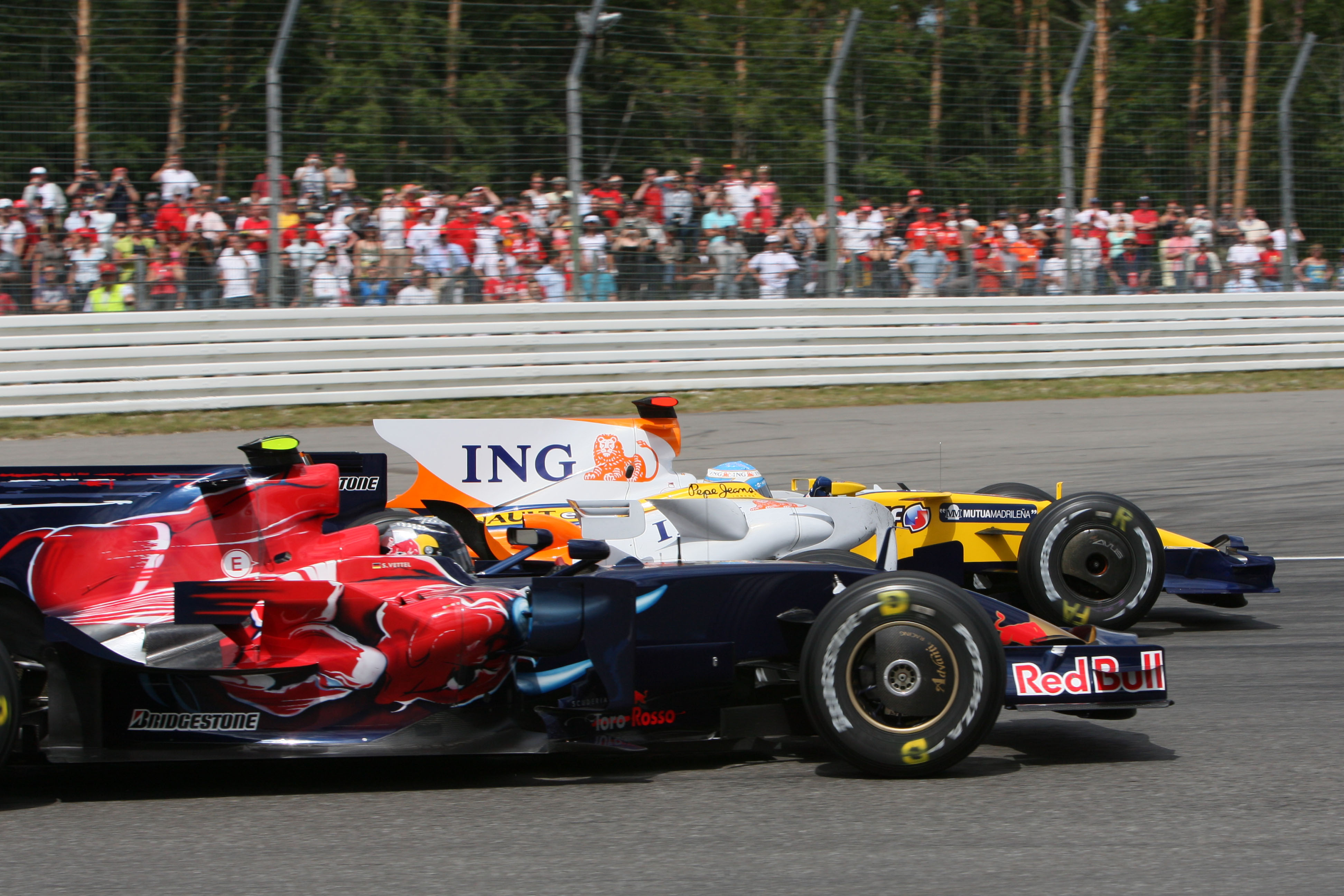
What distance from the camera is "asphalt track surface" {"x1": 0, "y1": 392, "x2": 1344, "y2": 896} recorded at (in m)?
3.26

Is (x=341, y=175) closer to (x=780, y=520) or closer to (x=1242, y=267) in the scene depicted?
(x=780, y=520)

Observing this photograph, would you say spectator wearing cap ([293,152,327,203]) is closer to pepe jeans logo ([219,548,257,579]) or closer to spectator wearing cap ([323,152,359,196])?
spectator wearing cap ([323,152,359,196])

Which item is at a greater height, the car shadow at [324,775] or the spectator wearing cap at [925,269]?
the spectator wearing cap at [925,269]

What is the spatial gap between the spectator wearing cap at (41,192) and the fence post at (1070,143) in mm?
8686

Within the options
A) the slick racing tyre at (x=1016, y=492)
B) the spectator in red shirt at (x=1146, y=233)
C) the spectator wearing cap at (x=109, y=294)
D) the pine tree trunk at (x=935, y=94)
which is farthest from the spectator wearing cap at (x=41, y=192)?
the spectator in red shirt at (x=1146, y=233)

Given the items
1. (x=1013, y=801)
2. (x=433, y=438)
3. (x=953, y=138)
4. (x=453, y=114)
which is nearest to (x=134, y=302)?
(x=453, y=114)

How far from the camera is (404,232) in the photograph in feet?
37.4

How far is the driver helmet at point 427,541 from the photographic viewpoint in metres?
4.27

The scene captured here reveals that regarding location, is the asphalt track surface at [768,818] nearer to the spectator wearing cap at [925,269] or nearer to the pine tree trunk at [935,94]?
the spectator wearing cap at [925,269]

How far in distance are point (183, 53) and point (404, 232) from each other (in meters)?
2.18

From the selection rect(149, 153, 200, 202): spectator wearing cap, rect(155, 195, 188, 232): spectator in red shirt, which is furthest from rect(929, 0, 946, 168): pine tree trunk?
rect(155, 195, 188, 232): spectator in red shirt

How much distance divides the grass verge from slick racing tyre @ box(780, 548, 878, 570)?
20.1ft

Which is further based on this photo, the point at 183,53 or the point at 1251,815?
the point at 183,53

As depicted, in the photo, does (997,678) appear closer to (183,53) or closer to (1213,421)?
(1213,421)
